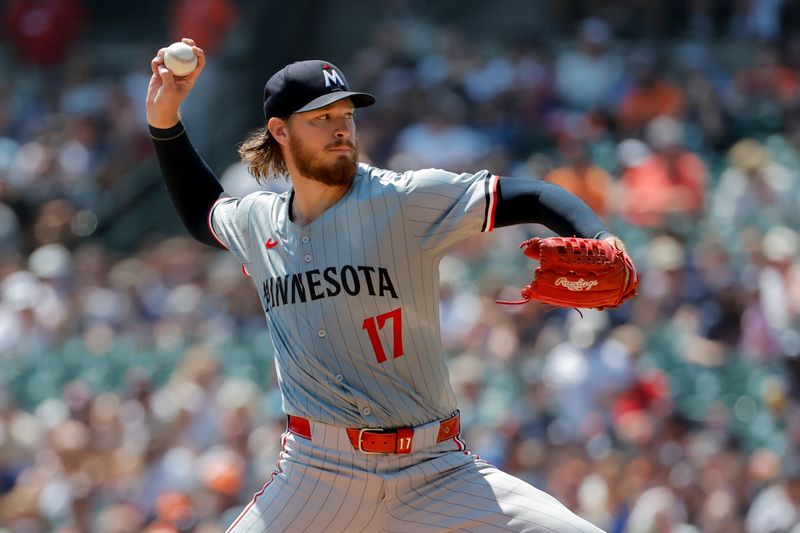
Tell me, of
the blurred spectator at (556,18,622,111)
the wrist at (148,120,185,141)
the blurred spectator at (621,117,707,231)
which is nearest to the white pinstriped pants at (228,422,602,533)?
the wrist at (148,120,185,141)

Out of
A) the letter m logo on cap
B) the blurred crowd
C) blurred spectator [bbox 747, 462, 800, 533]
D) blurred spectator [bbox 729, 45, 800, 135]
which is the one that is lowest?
blurred spectator [bbox 747, 462, 800, 533]

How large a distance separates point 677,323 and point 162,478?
328 centimetres

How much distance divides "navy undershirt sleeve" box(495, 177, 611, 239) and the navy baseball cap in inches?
20.6

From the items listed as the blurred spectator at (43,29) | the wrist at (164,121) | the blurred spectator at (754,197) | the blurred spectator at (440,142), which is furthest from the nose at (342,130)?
the blurred spectator at (43,29)

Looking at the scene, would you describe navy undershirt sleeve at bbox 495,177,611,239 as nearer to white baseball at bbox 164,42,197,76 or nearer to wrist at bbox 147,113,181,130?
white baseball at bbox 164,42,197,76

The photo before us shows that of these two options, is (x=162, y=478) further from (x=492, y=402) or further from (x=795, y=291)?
(x=795, y=291)

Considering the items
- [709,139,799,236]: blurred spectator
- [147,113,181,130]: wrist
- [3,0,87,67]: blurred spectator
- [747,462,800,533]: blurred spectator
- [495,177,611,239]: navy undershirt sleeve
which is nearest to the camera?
[495,177,611,239]: navy undershirt sleeve

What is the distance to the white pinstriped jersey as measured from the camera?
367cm

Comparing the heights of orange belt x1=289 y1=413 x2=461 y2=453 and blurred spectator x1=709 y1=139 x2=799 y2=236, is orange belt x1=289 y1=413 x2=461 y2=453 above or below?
above

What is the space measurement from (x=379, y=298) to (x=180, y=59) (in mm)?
1040

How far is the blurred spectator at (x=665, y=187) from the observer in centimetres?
878

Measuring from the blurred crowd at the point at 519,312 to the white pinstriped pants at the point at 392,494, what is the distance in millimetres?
3145

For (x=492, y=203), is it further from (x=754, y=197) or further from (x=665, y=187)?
(x=754, y=197)

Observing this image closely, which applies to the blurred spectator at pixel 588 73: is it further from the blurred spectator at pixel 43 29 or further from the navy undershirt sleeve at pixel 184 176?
the navy undershirt sleeve at pixel 184 176
